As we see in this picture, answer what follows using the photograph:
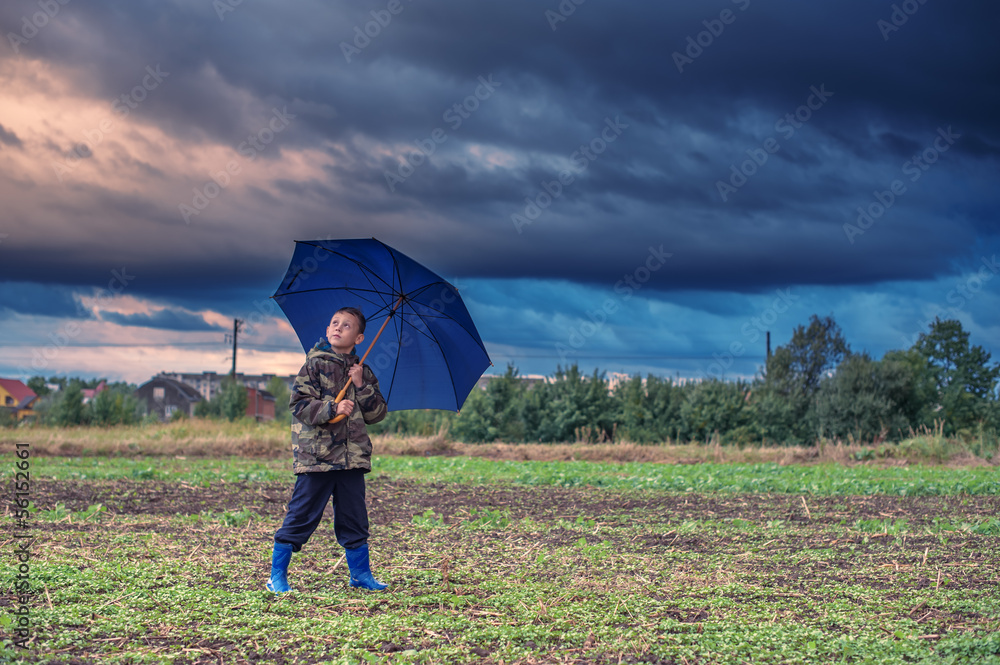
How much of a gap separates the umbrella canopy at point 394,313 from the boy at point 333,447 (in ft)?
2.06

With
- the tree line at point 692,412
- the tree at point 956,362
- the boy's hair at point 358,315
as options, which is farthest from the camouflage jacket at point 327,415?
the tree at point 956,362

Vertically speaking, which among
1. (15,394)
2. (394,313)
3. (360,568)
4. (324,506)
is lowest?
(360,568)

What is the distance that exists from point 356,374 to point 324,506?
0.99 meters

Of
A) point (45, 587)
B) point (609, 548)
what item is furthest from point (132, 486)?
point (609, 548)

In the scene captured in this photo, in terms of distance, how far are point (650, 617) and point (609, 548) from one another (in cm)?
270

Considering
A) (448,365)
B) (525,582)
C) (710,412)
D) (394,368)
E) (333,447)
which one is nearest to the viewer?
(333,447)

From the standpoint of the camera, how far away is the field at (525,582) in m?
4.45

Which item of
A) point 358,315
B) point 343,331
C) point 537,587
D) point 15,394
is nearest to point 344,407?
point 343,331

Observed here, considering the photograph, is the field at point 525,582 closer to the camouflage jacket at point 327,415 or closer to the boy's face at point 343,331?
the camouflage jacket at point 327,415

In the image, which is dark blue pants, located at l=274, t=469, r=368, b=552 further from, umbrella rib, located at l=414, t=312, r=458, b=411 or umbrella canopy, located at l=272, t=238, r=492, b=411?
umbrella rib, located at l=414, t=312, r=458, b=411

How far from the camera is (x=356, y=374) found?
5613 millimetres

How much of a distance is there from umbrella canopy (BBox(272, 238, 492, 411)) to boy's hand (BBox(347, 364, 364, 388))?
0.65 m

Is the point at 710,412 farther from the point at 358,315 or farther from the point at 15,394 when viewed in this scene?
the point at 15,394

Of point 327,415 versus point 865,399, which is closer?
point 327,415
